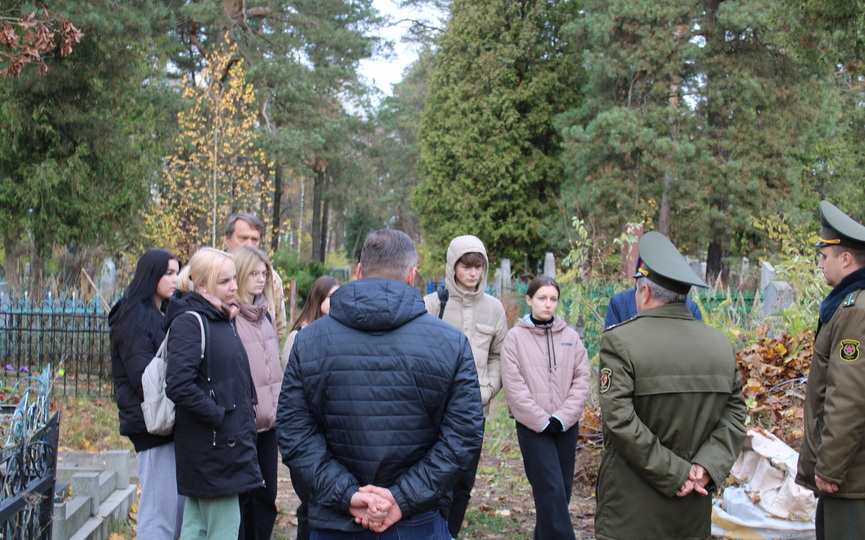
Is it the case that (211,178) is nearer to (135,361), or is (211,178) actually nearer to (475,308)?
(475,308)

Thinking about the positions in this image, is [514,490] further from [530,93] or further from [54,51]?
[530,93]

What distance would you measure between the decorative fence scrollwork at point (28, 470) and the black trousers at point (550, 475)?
8.61ft

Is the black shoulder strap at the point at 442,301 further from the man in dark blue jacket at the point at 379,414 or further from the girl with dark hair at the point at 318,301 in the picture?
the man in dark blue jacket at the point at 379,414

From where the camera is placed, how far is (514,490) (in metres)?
6.88

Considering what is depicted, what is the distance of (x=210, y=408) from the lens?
368 cm

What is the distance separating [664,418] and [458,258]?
6.34ft

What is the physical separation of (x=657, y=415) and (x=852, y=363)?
86 centimetres

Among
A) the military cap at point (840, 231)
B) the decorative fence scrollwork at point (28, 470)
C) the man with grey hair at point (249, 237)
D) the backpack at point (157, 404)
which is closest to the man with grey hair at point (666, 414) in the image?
the military cap at point (840, 231)

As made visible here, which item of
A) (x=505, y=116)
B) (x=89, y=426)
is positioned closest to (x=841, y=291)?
(x=89, y=426)

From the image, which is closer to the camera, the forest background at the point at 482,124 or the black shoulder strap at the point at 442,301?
the black shoulder strap at the point at 442,301

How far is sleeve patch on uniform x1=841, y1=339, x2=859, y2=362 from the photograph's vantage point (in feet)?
10.8

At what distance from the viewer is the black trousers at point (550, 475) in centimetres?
456

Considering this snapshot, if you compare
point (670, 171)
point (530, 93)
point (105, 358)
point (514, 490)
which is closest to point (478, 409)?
point (514, 490)

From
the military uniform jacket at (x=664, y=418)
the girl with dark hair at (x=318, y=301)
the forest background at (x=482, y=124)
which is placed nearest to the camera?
the military uniform jacket at (x=664, y=418)
